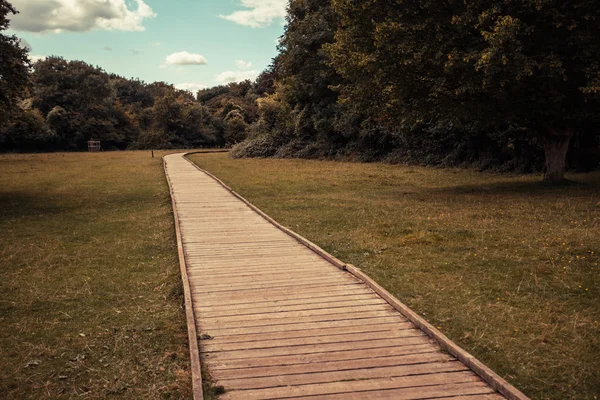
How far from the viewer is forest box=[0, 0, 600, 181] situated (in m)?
15.3

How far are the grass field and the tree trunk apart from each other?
70cm

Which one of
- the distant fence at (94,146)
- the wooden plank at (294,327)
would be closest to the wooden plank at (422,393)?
the wooden plank at (294,327)

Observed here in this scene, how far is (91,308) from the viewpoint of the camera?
22.4ft

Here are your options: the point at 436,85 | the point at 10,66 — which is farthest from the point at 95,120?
the point at 436,85

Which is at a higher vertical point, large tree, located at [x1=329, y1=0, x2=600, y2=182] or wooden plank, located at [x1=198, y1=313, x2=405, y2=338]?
large tree, located at [x1=329, y1=0, x2=600, y2=182]

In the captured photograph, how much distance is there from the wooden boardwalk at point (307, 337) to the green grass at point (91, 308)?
41 centimetres

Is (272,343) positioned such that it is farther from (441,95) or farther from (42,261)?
(441,95)

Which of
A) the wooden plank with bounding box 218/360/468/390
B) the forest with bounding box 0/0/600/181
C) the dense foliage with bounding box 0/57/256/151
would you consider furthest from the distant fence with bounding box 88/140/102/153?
Answer: the wooden plank with bounding box 218/360/468/390

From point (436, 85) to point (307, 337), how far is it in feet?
42.3

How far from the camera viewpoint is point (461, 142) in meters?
29.1

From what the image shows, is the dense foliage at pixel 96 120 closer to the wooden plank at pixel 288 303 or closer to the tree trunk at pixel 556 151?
the tree trunk at pixel 556 151

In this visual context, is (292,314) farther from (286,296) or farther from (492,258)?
(492,258)

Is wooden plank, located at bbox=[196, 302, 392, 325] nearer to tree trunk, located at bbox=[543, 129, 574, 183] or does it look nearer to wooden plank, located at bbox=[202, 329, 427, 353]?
wooden plank, located at bbox=[202, 329, 427, 353]

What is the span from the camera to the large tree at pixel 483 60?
14.8 meters
